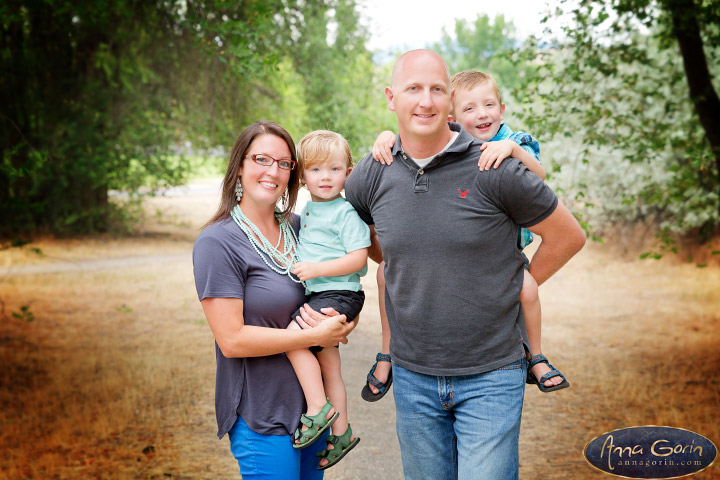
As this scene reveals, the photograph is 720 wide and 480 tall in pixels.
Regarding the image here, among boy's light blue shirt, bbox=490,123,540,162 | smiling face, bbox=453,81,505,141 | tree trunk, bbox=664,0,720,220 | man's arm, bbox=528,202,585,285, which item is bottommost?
man's arm, bbox=528,202,585,285

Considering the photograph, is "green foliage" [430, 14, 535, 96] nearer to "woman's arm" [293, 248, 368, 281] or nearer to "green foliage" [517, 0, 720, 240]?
"green foliage" [517, 0, 720, 240]

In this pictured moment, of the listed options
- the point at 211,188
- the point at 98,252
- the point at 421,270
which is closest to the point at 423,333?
the point at 421,270

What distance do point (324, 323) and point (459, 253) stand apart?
22.6 inches

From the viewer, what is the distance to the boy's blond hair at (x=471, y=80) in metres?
3.10

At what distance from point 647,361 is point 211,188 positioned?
94.4 feet

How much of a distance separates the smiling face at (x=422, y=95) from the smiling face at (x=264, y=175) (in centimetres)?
50

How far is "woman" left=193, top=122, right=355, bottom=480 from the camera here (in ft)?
7.80

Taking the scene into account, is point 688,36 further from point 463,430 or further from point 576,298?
point 576,298

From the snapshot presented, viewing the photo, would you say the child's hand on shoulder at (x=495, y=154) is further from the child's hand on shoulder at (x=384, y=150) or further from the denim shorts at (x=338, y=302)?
the denim shorts at (x=338, y=302)

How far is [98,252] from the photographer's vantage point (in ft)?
55.6

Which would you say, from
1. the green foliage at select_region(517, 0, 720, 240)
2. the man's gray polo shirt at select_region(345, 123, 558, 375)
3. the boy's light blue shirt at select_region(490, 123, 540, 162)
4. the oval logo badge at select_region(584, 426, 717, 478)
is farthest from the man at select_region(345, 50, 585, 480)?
the green foliage at select_region(517, 0, 720, 240)

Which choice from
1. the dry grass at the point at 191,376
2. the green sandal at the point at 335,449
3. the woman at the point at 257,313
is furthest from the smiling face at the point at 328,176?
the dry grass at the point at 191,376

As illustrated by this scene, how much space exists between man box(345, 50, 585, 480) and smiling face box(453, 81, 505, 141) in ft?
1.95

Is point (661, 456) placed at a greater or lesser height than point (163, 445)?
greater
